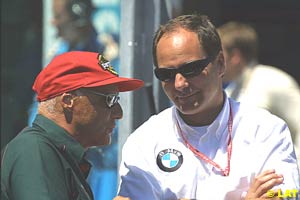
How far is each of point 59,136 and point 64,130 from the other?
43 mm

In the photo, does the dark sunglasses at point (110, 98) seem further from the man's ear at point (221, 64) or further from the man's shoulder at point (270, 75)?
the man's shoulder at point (270, 75)

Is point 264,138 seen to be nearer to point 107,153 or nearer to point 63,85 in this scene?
point 63,85

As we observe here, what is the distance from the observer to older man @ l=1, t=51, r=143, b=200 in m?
2.60

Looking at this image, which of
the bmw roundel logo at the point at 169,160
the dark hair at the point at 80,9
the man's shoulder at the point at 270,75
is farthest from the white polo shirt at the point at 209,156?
the dark hair at the point at 80,9

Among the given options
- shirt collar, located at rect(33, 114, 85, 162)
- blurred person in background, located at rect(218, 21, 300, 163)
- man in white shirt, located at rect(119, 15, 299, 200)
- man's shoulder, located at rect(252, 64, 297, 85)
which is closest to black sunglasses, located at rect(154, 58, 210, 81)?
man in white shirt, located at rect(119, 15, 299, 200)

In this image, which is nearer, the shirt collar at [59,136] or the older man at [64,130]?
the older man at [64,130]

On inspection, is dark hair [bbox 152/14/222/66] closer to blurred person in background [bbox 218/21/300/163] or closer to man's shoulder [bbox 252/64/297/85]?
blurred person in background [bbox 218/21/300/163]

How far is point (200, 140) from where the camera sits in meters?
2.91

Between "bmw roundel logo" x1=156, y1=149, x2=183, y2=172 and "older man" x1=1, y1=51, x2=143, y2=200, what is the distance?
229mm

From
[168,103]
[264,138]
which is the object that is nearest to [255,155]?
[264,138]

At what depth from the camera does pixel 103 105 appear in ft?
9.50

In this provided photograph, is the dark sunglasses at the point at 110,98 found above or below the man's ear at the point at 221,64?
below

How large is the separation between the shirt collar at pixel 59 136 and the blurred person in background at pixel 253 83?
2.19 metres

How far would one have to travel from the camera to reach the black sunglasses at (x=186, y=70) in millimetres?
2844
